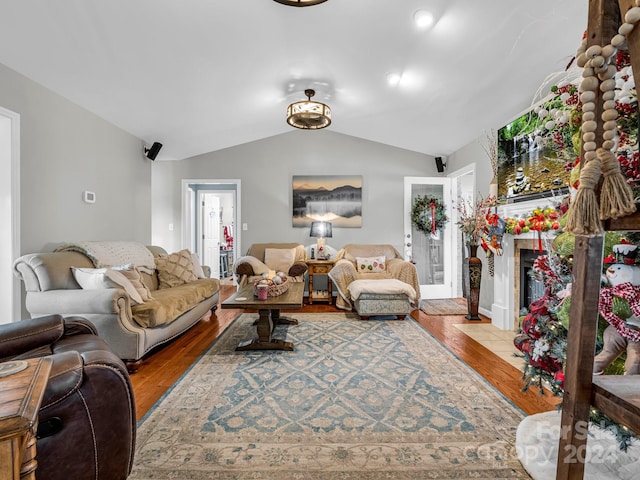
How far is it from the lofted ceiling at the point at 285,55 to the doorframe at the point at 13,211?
1.77ft

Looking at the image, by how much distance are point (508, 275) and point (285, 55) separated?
10.5 ft

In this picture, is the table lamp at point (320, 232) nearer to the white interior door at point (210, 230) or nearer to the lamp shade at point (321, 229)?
the lamp shade at point (321, 229)

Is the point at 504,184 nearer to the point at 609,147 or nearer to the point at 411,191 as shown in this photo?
the point at 411,191

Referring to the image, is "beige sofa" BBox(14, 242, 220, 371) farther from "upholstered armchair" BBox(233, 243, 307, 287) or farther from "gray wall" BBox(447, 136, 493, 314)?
"gray wall" BBox(447, 136, 493, 314)

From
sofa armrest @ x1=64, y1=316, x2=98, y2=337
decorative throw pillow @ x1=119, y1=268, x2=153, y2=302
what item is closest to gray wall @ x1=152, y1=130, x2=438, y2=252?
decorative throw pillow @ x1=119, y1=268, x2=153, y2=302

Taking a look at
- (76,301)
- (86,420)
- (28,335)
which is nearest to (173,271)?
(76,301)

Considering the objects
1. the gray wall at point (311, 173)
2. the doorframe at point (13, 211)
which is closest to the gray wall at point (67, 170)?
the doorframe at point (13, 211)

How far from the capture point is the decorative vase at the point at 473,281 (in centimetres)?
373

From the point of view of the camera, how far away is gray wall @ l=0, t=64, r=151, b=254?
105 inches

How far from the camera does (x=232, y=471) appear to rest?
1.36 meters

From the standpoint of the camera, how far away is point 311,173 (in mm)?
5230

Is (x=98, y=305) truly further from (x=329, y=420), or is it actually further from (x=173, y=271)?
(x=329, y=420)

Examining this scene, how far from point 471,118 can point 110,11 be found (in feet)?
11.7

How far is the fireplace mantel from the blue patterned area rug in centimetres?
118
